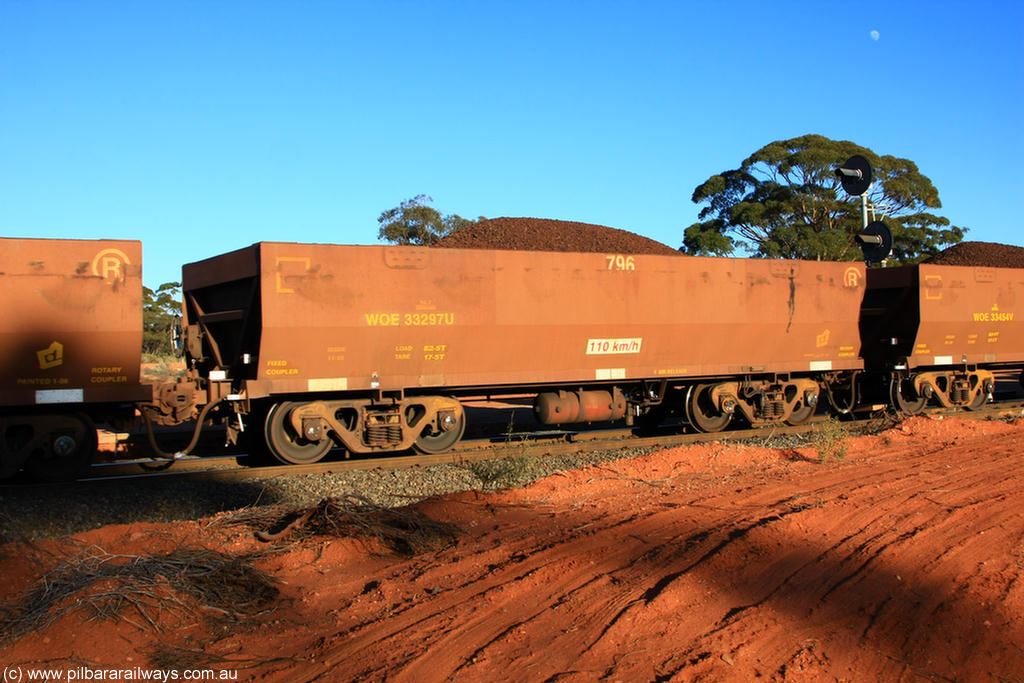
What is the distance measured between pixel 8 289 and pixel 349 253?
417 centimetres

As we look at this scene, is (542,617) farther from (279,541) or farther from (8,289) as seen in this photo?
(8,289)

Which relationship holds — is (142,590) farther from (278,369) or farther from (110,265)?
(110,265)

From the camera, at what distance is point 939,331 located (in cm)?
1620

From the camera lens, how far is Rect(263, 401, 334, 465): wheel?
10992 millimetres

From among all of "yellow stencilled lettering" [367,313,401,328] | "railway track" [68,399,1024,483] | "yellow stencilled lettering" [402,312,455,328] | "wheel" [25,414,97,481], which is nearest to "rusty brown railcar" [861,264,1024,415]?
"railway track" [68,399,1024,483]

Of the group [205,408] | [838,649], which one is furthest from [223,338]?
[838,649]

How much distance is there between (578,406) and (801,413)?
5.04m

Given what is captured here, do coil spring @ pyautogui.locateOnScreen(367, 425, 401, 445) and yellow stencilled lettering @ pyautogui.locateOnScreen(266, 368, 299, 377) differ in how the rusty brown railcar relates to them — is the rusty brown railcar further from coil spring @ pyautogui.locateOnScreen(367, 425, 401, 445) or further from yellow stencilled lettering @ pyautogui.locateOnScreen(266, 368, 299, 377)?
yellow stencilled lettering @ pyautogui.locateOnScreen(266, 368, 299, 377)

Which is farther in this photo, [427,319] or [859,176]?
[859,176]

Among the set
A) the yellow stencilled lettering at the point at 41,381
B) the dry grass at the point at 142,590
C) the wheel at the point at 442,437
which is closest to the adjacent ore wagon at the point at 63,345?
the yellow stencilled lettering at the point at 41,381

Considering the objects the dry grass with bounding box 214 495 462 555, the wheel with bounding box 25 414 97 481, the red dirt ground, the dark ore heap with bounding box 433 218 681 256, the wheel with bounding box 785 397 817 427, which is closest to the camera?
the red dirt ground

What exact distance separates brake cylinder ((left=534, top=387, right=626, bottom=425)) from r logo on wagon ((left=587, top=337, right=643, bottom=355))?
2.65 feet

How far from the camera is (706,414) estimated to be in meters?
14.4

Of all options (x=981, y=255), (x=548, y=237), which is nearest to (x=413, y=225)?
(x=548, y=237)
